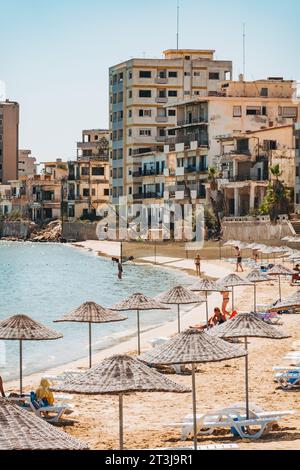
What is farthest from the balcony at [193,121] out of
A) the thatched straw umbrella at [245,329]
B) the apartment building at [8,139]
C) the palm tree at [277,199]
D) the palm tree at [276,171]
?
the thatched straw umbrella at [245,329]

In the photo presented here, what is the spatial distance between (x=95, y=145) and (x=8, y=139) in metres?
33.0

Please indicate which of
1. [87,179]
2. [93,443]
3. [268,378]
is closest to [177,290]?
[268,378]

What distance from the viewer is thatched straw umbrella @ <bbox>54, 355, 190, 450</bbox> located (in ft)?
38.3

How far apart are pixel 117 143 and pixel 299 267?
2195 inches

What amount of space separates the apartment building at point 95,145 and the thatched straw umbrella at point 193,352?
95291 millimetres

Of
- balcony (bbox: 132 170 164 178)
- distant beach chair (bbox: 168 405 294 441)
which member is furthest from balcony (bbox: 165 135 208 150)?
distant beach chair (bbox: 168 405 294 441)

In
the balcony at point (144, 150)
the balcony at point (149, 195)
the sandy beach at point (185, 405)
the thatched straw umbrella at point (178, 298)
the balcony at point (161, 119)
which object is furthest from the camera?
the balcony at point (161, 119)

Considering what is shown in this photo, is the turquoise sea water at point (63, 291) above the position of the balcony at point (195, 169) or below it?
below

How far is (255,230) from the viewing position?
2495 inches

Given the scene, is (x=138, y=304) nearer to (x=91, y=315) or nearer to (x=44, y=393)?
(x=91, y=315)

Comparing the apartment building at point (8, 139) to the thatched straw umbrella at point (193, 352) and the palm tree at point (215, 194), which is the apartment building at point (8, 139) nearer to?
the palm tree at point (215, 194)

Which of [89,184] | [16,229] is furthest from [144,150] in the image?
[16,229]

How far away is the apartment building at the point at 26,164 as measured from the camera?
6063 inches

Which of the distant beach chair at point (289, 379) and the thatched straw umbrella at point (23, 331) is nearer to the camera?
the thatched straw umbrella at point (23, 331)
